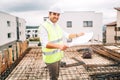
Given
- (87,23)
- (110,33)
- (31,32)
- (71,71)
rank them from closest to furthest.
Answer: (71,71) < (87,23) < (110,33) < (31,32)

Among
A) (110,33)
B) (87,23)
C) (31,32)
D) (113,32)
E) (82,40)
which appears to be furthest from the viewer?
(31,32)

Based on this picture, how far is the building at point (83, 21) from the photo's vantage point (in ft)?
136

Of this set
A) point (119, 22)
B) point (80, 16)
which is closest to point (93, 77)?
point (80, 16)

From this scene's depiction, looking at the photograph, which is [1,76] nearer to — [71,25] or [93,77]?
[93,77]

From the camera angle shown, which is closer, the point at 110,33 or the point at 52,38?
the point at 52,38

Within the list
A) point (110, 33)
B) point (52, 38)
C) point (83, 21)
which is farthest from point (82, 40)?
point (110, 33)

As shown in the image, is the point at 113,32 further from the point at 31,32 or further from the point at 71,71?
the point at 31,32

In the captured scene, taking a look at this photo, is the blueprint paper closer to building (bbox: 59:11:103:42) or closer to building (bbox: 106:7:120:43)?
building (bbox: 59:11:103:42)

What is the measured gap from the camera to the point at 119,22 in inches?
1708

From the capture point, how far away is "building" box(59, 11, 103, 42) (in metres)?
41.4

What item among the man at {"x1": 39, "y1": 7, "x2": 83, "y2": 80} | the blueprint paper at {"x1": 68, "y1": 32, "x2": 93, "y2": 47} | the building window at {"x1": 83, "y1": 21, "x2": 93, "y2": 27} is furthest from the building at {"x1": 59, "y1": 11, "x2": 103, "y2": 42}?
the blueprint paper at {"x1": 68, "y1": 32, "x2": 93, "y2": 47}

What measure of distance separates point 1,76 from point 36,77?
4.86 ft

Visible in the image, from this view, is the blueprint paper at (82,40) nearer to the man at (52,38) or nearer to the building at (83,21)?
the man at (52,38)

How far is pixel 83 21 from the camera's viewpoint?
41844 mm
